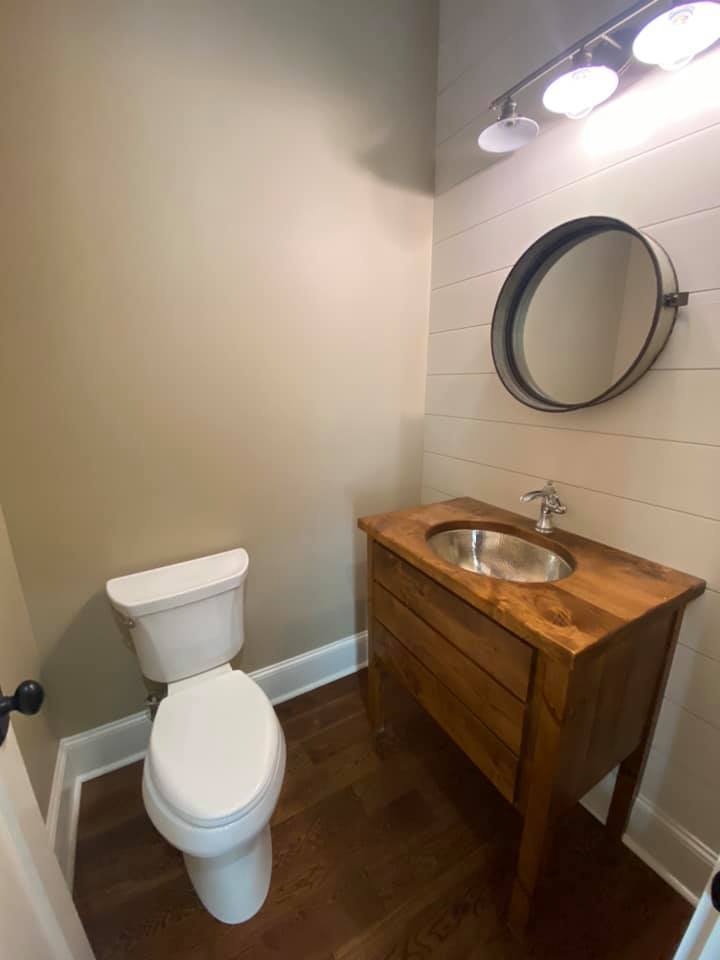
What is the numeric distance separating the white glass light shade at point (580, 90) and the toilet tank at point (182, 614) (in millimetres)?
1519

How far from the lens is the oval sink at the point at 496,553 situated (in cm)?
123

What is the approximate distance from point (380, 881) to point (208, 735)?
0.63m

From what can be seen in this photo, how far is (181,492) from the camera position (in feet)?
4.46

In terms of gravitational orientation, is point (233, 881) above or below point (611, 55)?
below

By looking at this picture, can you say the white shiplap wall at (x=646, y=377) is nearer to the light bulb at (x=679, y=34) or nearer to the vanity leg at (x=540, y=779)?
the light bulb at (x=679, y=34)

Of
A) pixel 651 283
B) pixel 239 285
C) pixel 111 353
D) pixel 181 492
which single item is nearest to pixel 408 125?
pixel 239 285

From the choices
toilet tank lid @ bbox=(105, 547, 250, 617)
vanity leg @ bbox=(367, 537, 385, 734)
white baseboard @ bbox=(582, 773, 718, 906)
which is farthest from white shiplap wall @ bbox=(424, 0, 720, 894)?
toilet tank lid @ bbox=(105, 547, 250, 617)

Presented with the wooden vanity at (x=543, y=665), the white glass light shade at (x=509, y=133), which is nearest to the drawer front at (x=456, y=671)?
the wooden vanity at (x=543, y=665)

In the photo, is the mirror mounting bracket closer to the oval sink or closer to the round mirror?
the round mirror

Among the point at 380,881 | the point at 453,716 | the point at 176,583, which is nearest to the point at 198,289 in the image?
the point at 176,583

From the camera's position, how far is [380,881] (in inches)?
43.7

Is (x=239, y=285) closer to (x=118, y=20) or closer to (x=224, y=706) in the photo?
(x=118, y=20)

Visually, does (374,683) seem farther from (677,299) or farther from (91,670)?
(677,299)

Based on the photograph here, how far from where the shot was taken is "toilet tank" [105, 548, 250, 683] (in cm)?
118
